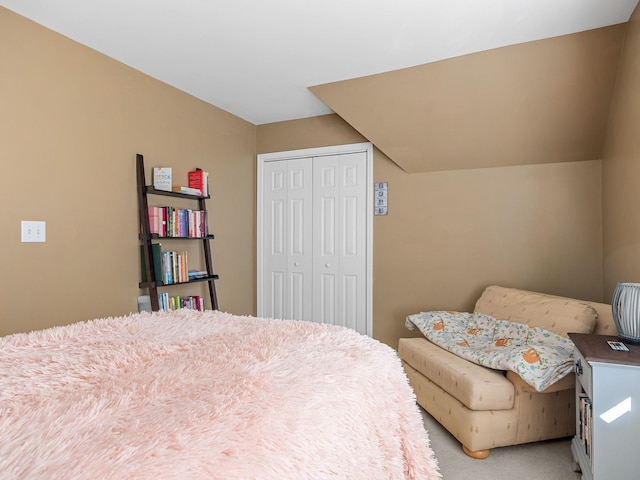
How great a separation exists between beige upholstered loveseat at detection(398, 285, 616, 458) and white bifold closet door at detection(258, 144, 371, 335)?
4.95 feet

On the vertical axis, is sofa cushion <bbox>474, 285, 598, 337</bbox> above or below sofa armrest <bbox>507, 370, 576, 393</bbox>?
above

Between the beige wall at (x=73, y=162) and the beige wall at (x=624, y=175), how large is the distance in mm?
3209

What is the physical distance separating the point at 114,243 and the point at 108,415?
230cm

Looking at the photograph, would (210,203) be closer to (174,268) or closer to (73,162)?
(174,268)

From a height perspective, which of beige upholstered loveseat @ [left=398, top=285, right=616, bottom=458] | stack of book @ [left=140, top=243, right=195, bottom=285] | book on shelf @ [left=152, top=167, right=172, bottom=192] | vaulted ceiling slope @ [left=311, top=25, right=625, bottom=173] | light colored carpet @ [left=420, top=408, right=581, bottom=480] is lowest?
light colored carpet @ [left=420, top=408, right=581, bottom=480]

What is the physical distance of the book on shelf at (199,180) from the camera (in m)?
3.35

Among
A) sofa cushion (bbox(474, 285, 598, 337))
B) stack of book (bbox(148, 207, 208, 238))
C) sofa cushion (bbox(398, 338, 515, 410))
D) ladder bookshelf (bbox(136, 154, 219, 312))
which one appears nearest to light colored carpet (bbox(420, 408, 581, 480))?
sofa cushion (bbox(398, 338, 515, 410))

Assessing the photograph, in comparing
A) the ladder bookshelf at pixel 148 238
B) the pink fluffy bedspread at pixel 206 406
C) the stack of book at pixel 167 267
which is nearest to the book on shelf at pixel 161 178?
the ladder bookshelf at pixel 148 238

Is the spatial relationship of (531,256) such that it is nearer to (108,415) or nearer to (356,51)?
(356,51)

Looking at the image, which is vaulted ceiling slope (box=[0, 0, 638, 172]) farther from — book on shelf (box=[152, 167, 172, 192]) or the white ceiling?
book on shelf (box=[152, 167, 172, 192])

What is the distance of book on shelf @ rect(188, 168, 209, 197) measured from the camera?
3.35 meters

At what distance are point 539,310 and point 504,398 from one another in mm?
777

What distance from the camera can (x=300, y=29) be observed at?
2.39m

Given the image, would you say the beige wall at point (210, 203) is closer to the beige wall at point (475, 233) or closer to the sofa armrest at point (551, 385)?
the beige wall at point (475, 233)
